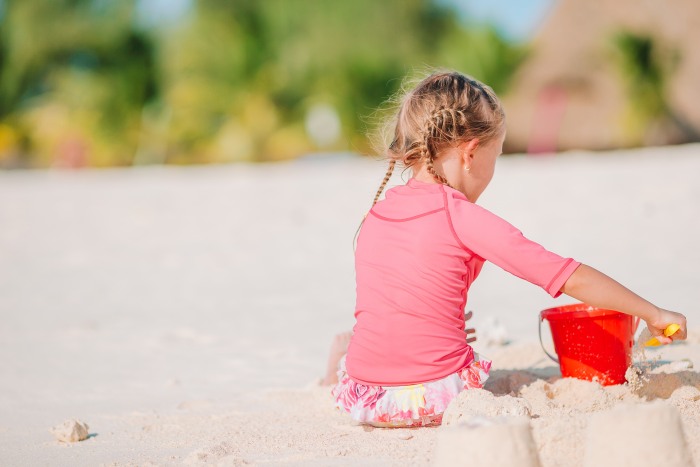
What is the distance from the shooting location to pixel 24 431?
2717mm

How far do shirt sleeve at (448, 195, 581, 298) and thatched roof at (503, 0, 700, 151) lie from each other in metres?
11.5

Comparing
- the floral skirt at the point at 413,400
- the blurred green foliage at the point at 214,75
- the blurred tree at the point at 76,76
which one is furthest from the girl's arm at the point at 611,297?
the blurred tree at the point at 76,76

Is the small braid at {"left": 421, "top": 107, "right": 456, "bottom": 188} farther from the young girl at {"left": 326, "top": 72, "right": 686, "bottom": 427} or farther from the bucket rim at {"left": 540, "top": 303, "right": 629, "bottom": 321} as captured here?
the bucket rim at {"left": 540, "top": 303, "right": 629, "bottom": 321}

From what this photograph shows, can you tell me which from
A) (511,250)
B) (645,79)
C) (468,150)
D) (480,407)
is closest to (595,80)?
(645,79)

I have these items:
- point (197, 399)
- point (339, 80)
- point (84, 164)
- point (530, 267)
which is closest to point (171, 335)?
point (197, 399)

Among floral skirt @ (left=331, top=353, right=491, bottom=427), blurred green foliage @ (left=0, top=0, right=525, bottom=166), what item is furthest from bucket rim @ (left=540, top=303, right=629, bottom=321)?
blurred green foliage @ (left=0, top=0, right=525, bottom=166)

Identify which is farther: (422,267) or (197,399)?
(197,399)

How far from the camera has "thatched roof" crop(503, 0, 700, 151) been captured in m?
13.4

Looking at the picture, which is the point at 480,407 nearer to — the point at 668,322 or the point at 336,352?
the point at 668,322

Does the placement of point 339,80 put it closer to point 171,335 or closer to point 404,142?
point 171,335

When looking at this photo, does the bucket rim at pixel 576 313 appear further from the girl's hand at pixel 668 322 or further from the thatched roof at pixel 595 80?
the thatched roof at pixel 595 80

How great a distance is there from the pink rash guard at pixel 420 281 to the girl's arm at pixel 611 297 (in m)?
0.14

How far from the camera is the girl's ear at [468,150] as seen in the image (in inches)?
96.7

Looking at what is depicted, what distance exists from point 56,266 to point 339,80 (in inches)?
462
